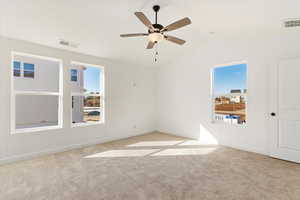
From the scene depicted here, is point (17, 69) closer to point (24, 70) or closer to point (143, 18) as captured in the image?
point (24, 70)

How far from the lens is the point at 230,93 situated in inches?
171

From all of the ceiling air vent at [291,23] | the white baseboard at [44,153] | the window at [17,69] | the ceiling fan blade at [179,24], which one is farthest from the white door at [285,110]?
the window at [17,69]

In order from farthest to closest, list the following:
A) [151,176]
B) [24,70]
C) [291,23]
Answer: [24,70] → [291,23] → [151,176]

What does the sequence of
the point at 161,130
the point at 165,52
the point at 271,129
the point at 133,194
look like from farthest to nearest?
the point at 161,130
the point at 165,52
the point at 271,129
the point at 133,194

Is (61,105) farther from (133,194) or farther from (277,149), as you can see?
(277,149)

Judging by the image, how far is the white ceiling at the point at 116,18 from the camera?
2.56 metres

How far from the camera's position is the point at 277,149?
339 centimetres

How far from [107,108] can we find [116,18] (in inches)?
104

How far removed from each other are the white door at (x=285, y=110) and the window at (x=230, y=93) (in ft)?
2.25

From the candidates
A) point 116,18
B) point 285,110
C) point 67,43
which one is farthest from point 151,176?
point 67,43

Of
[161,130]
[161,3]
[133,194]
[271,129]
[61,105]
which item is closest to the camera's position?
[133,194]

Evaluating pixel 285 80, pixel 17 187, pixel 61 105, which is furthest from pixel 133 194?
pixel 285 80

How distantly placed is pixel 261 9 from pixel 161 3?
6.02 ft

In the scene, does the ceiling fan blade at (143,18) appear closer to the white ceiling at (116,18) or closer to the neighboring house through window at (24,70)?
the white ceiling at (116,18)
